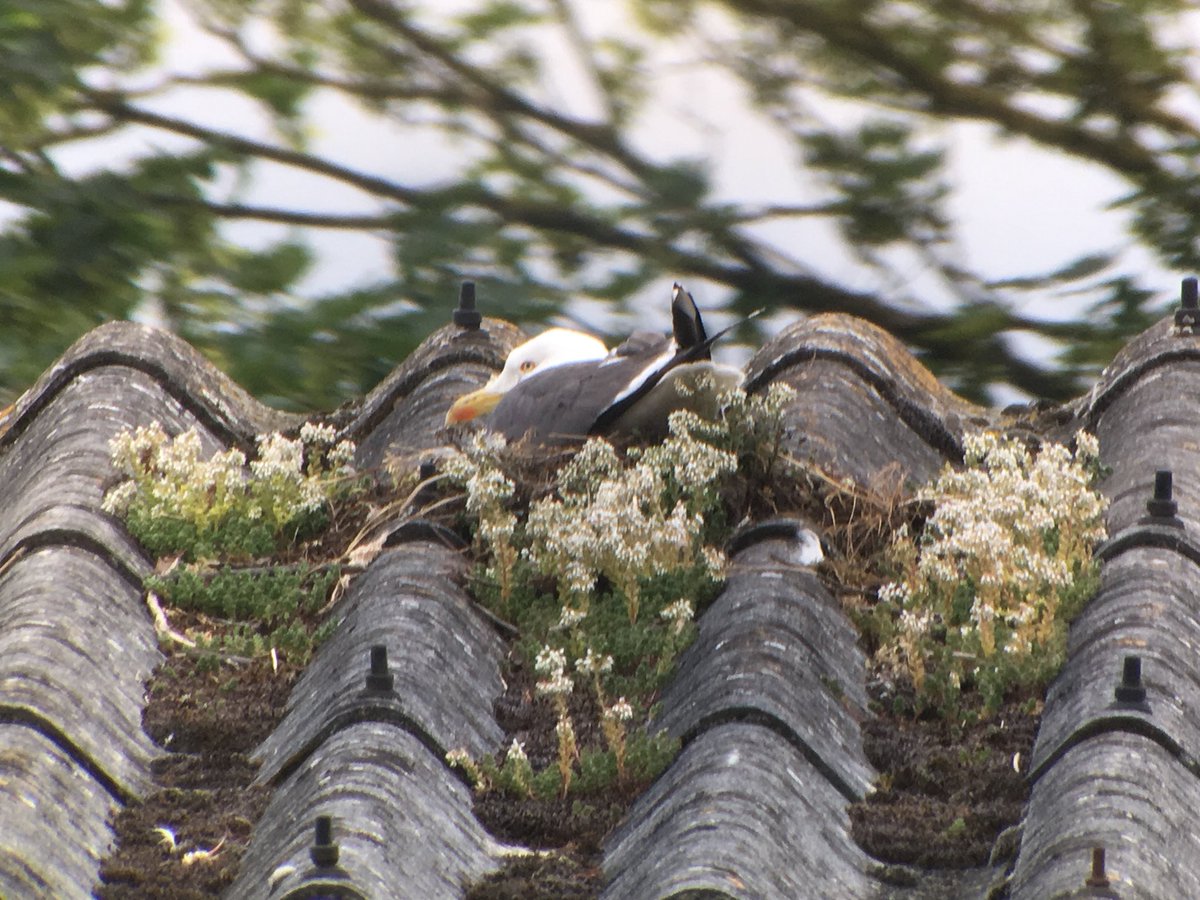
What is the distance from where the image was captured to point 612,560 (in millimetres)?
3611

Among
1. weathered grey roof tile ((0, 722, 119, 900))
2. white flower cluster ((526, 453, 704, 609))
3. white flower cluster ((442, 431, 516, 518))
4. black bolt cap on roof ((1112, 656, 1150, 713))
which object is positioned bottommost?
weathered grey roof tile ((0, 722, 119, 900))

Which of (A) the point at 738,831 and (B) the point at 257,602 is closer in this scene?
(A) the point at 738,831

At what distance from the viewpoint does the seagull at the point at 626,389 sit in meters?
4.14

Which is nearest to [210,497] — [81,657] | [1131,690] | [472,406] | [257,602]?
[257,602]

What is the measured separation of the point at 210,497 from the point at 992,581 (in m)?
1.80

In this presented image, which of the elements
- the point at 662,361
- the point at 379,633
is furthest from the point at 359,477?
the point at 379,633

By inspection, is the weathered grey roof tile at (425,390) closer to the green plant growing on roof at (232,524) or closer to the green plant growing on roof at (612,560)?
the green plant growing on roof at (232,524)

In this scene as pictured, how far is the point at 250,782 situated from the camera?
10.1 feet

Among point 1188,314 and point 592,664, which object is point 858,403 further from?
point 592,664

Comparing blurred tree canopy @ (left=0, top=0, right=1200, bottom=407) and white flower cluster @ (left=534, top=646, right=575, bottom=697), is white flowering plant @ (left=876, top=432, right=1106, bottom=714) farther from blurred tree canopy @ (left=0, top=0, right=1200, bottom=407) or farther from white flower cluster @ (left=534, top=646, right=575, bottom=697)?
blurred tree canopy @ (left=0, top=0, right=1200, bottom=407)

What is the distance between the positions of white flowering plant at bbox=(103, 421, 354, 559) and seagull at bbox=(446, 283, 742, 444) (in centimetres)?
48

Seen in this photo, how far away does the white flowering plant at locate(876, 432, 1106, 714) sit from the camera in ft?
10.8

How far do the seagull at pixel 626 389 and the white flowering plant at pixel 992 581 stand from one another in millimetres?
601

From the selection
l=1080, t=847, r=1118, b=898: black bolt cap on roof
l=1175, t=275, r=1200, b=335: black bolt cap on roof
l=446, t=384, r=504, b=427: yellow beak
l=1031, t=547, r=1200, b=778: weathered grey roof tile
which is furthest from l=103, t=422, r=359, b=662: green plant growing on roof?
l=1175, t=275, r=1200, b=335: black bolt cap on roof
